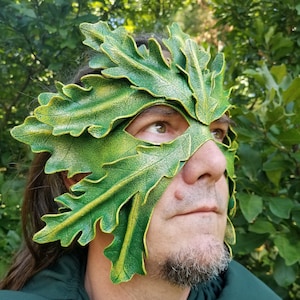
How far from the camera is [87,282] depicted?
133 centimetres

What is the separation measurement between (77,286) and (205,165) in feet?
1.46

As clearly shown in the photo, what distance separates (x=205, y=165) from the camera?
1.20 m

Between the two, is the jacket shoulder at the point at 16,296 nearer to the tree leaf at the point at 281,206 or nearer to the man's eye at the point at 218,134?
the man's eye at the point at 218,134

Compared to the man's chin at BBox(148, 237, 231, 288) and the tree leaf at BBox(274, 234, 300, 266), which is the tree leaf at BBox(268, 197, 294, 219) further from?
the man's chin at BBox(148, 237, 231, 288)

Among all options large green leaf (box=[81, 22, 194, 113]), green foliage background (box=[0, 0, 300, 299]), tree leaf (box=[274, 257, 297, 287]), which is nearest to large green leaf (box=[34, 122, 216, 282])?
large green leaf (box=[81, 22, 194, 113])

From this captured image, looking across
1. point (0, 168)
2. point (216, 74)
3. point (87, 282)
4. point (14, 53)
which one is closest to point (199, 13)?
point (14, 53)

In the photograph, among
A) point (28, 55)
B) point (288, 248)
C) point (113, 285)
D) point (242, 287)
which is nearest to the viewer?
point (113, 285)

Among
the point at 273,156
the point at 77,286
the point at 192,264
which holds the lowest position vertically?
the point at 273,156

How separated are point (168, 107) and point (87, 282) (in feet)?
1.63

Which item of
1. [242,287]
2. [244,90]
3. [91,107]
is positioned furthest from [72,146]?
[244,90]

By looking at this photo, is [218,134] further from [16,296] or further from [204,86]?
[16,296]

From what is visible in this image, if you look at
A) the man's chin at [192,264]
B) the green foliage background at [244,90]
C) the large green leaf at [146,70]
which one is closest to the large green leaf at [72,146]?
the large green leaf at [146,70]

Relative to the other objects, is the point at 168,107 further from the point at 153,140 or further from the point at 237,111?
the point at 237,111

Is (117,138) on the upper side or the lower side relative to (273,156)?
upper
